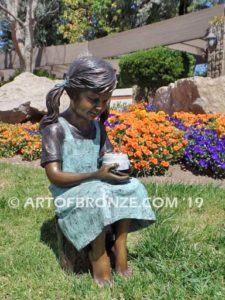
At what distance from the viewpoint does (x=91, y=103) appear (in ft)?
8.25

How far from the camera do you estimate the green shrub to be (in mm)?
12305

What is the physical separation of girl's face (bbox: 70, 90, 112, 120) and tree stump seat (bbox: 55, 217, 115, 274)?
79 cm

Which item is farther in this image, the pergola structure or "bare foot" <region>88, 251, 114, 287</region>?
the pergola structure

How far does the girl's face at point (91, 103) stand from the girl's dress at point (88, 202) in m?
0.17

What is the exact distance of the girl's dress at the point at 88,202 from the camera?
2383 millimetres

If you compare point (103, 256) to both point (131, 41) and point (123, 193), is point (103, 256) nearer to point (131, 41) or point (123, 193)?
point (123, 193)

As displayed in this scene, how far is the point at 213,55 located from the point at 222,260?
870 centimetres

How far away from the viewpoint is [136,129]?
5723 mm

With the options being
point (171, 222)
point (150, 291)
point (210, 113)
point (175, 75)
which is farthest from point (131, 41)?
point (150, 291)

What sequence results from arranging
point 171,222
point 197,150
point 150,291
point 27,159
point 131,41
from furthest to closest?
point 131,41
point 27,159
point 197,150
point 171,222
point 150,291

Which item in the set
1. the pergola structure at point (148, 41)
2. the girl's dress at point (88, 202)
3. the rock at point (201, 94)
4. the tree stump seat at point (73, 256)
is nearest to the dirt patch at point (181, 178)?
the rock at point (201, 94)

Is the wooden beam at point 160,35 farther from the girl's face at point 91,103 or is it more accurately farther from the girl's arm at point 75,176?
the girl's arm at point 75,176

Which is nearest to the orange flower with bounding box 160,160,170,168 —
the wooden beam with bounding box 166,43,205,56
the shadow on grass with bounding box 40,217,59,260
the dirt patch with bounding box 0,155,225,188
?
the dirt patch with bounding box 0,155,225,188

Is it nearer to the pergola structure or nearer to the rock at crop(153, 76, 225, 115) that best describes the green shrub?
the pergola structure
